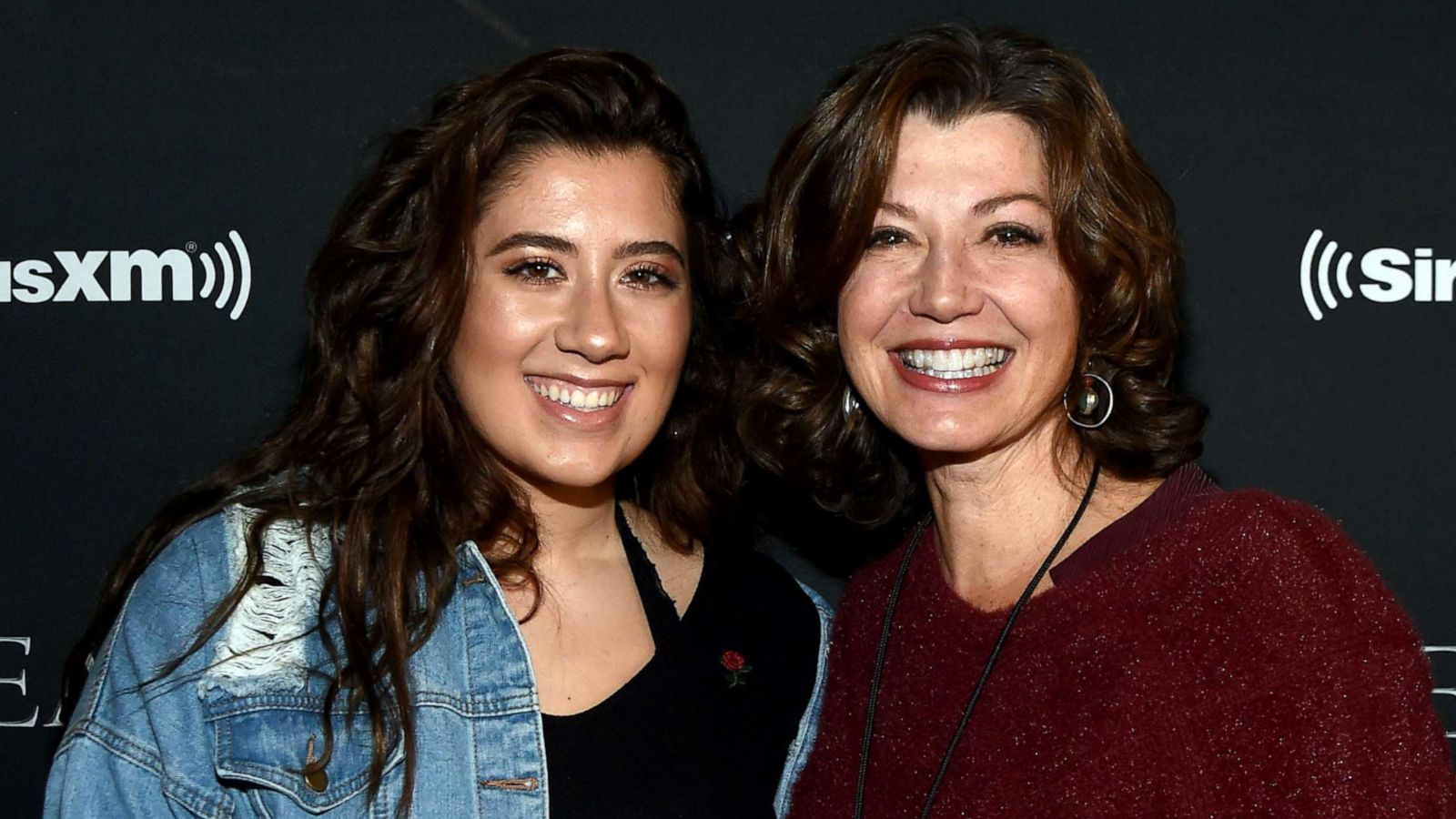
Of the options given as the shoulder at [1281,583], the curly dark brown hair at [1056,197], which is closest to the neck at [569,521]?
the curly dark brown hair at [1056,197]

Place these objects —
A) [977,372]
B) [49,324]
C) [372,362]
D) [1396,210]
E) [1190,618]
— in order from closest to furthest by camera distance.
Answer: [1190,618] < [977,372] < [372,362] < [1396,210] < [49,324]

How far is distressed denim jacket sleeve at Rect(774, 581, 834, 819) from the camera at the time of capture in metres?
1.93

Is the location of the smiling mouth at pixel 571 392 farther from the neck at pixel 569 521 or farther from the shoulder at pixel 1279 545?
the shoulder at pixel 1279 545

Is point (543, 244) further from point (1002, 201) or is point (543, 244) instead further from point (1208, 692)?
point (1208, 692)

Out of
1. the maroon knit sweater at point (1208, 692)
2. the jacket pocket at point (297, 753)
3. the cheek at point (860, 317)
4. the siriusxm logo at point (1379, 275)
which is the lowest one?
the jacket pocket at point (297, 753)

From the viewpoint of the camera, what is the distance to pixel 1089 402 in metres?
1.79

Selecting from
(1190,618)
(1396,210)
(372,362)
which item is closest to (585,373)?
(372,362)

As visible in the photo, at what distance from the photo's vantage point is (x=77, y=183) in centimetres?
230

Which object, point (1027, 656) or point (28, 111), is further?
point (28, 111)

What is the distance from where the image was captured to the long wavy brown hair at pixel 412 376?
5.73ft

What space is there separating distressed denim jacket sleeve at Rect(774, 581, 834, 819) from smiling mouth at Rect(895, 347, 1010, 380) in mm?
558

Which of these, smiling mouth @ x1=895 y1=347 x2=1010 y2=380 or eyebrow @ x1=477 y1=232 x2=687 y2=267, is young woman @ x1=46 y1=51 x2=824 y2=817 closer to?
eyebrow @ x1=477 y1=232 x2=687 y2=267

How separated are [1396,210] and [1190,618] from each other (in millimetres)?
1061

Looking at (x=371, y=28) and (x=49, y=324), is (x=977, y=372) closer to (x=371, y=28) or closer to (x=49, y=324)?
(x=371, y=28)
